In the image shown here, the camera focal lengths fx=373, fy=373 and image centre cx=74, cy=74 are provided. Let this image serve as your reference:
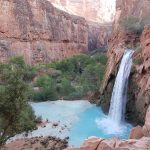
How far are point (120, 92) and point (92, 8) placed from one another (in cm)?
6787

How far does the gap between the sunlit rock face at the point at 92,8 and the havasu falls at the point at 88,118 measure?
2384 inches

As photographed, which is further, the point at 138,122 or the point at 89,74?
the point at 89,74

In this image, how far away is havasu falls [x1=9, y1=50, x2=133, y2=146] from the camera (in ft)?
65.7

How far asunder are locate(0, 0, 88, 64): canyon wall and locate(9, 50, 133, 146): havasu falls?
16165 mm

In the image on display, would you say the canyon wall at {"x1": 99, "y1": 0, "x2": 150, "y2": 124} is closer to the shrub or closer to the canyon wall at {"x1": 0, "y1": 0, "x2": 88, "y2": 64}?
the shrub

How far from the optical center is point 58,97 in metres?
31.8

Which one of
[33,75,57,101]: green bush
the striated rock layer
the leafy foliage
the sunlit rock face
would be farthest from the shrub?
the sunlit rock face

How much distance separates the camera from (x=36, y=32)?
4603cm

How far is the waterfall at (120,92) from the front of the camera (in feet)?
76.5

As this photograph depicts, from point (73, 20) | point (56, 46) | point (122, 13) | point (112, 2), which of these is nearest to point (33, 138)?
point (122, 13)

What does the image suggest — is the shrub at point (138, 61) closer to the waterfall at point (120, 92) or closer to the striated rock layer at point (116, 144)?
the waterfall at point (120, 92)

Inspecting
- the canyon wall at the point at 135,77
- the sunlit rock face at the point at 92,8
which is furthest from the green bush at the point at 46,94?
the sunlit rock face at the point at 92,8

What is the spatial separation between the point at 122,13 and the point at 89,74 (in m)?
8.20

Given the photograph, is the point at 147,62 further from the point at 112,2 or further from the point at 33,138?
the point at 112,2
